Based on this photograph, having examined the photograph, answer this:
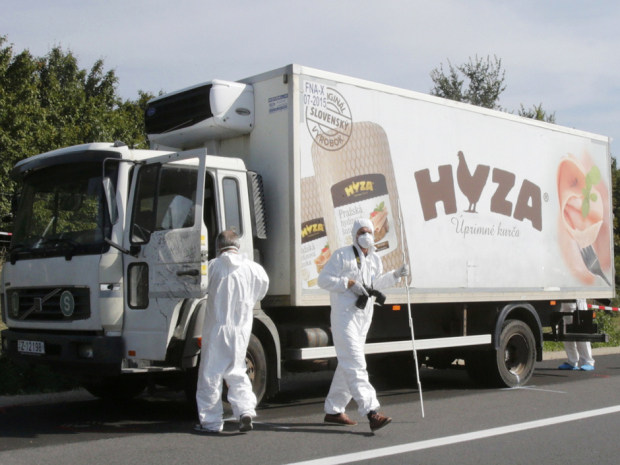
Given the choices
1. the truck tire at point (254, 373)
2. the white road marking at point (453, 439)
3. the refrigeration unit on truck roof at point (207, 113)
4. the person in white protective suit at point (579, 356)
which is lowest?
the white road marking at point (453, 439)

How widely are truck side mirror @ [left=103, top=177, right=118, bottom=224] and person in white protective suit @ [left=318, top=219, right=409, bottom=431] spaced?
1.99 meters

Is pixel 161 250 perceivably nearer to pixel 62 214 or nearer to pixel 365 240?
pixel 62 214

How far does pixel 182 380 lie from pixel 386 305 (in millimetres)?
2658

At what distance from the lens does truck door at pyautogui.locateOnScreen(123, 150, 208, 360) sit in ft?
22.6

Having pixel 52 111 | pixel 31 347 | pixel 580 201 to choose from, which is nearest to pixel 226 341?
pixel 31 347

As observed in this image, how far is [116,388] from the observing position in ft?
29.1

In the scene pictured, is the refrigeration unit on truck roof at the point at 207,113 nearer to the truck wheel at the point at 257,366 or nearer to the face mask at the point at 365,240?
the face mask at the point at 365,240

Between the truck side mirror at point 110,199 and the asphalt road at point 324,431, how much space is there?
1971 mm

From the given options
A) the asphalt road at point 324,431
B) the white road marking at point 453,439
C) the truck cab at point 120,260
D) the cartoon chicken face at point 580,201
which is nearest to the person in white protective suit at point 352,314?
the asphalt road at point 324,431

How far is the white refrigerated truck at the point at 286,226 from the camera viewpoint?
714 centimetres

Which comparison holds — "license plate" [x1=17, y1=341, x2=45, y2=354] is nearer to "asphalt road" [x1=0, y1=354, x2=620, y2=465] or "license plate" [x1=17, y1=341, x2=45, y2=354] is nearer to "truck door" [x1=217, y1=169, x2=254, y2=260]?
"asphalt road" [x1=0, y1=354, x2=620, y2=465]

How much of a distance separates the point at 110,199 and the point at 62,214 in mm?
652

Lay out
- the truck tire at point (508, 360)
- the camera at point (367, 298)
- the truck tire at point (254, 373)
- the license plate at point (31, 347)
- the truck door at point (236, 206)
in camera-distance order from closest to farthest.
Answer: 1. the camera at point (367, 298)
2. the license plate at point (31, 347)
3. the truck tire at point (254, 373)
4. the truck door at point (236, 206)
5. the truck tire at point (508, 360)

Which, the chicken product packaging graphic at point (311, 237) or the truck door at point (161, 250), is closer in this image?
the truck door at point (161, 250)
